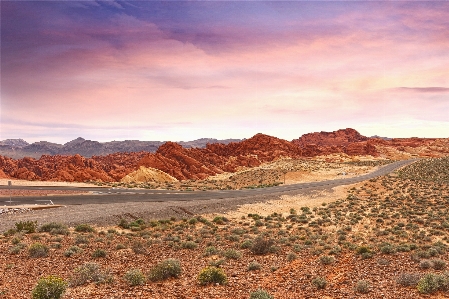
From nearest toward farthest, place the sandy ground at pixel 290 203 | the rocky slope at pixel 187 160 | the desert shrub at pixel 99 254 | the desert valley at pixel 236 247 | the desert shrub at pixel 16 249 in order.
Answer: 1. the desert valley at pixel 236 247
2. the desert shrub at pixel 99 254
3. the desert shrub at pixel 16 249
4. the sandy ground at pixel 290 203
5. the rocky slope at pixel 187 160

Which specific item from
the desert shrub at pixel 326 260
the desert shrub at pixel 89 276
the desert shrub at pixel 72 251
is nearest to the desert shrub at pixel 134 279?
the desert shrub at pixel 89 276

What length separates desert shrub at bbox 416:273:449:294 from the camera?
439 inches

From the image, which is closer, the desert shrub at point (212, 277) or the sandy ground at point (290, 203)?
the desert shrub at point (212, 277)

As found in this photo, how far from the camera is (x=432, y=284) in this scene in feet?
36.8

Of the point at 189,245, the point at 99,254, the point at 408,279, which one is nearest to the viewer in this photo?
the point at 408,279

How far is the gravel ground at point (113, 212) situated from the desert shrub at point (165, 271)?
13735mm

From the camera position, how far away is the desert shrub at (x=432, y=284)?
11148 millimetres

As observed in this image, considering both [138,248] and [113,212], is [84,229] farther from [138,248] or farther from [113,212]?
[138,248]

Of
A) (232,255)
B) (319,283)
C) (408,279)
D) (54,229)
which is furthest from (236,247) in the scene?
(54,229)

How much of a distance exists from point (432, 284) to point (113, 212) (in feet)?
83.5

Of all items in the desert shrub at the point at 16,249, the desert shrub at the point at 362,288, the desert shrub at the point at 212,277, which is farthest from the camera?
the desert shrub at the point at 16,249

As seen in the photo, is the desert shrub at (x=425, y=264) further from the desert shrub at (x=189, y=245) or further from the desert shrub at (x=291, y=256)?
the desert shrub at (x=189, y=245)

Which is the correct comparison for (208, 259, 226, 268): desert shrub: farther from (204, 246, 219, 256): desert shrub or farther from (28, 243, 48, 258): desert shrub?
(28, 243, 48, 258): desert shrub

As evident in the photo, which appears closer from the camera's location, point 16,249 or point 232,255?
point 16,249
